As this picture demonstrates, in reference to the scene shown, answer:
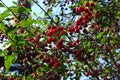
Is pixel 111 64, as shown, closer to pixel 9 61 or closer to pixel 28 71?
pixel 28 71

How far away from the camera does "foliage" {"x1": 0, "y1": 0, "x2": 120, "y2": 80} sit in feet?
15.2

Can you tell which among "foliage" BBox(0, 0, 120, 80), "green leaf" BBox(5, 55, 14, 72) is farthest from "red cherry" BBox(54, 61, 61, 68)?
"green leaf" BBox(5, 55, 14, 72)

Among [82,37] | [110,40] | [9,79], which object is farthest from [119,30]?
[9,79]

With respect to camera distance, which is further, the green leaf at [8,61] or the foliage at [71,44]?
the foliage at [71,44]

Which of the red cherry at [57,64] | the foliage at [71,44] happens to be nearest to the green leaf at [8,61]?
the foliage at [71,44]

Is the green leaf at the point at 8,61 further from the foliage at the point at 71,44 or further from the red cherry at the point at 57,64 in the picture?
the red cherry at the point at 57,64

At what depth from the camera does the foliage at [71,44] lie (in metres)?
4.64

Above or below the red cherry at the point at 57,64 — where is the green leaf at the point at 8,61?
below

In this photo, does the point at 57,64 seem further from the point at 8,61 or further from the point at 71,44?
the point at 8,61

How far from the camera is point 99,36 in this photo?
508cm

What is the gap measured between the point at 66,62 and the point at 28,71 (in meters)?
0.79

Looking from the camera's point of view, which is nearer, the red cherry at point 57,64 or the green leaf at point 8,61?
the green leaf at point 8,61

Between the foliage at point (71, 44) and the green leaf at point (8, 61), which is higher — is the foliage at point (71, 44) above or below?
above

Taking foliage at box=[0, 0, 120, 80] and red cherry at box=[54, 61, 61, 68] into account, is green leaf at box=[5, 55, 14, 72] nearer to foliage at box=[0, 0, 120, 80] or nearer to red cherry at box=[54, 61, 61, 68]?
foliage at box=[0, 0, 120, 80]
